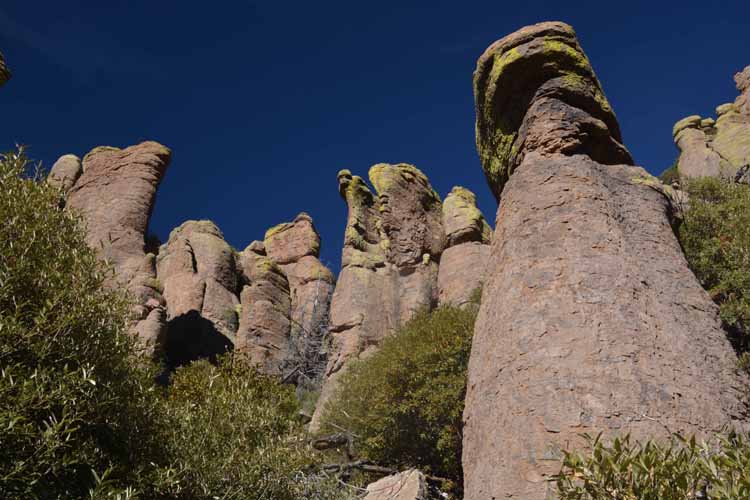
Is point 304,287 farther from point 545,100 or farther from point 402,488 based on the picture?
point 545,100

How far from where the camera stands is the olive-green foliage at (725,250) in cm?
1373

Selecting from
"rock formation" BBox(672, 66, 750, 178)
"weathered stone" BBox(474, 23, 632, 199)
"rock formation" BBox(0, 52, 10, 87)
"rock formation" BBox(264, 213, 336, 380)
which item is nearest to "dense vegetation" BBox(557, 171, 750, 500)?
"weathered stone" BBox(474, 23, 632, 199)

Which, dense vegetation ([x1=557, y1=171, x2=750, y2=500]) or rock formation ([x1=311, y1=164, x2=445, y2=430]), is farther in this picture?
rock formation ([x1=311, y1=164, x2=445, y2=430])

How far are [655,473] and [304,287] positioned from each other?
121 ft

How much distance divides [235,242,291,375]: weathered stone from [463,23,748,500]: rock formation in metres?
24.0

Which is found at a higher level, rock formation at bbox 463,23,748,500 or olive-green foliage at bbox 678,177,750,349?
olive-green foliage at bbox 678,177,750,349

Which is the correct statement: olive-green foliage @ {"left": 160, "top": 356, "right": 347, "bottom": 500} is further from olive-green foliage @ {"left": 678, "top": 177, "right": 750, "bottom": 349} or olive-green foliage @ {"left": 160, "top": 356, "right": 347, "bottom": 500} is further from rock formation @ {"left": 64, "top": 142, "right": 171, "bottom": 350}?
rock formation @ {"left": 64, "top": 142, "right": 171, "bottom": 350}

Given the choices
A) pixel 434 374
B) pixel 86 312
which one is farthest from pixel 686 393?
pixel 434 374

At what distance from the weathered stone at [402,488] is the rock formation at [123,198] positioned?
66.0 feet

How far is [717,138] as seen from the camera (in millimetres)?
51781

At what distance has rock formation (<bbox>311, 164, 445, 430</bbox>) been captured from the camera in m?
29.0

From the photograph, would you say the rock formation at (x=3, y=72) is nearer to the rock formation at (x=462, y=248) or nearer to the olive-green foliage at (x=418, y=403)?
the olive-green foliage at (x=418, y=403)

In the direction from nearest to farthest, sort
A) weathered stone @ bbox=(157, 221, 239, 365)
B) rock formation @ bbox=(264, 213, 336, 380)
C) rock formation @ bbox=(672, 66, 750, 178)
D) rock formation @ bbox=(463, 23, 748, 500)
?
1. rock formation @ bbox=(463, 23, 748, 500)
2. rock formation @ bbox=(264, 213, 336, 380)
3. weathered stone @ bbox=(157, 221, 239, 365)
4. rock formation @ bbox=(672, 66, 750, 178)

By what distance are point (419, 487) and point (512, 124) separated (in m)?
6.60
